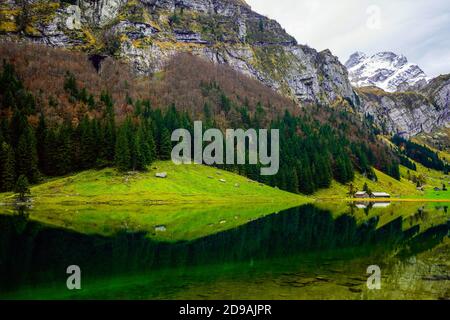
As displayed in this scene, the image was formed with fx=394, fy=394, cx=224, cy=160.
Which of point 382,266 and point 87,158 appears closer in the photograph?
point 382,266

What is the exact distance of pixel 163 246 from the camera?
1914 inches

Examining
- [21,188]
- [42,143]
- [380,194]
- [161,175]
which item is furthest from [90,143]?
[380,194]

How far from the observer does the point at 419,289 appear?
28844mm

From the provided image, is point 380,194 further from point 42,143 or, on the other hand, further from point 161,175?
point 42,143

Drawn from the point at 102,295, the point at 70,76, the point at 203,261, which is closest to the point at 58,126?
Result: the point at 70,76

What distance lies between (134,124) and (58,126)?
25.7 m

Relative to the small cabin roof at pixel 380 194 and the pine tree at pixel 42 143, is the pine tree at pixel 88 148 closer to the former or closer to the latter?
the pine tree at pixel 42 143

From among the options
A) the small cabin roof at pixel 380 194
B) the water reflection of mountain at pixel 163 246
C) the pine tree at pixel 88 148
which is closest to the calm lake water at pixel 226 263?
the water reflection of mountain at pixel 163 246

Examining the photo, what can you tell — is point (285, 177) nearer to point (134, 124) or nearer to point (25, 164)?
point (134, 124)

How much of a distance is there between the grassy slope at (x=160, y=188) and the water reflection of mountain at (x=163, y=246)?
1202 inches

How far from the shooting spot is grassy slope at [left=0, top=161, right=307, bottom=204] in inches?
4011

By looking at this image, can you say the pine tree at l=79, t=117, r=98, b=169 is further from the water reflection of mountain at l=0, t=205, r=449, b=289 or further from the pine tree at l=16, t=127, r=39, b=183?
the water reflection of mountain at l=0, t=205, r=449, b=289

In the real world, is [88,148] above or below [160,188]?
above

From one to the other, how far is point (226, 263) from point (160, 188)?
75403mm
